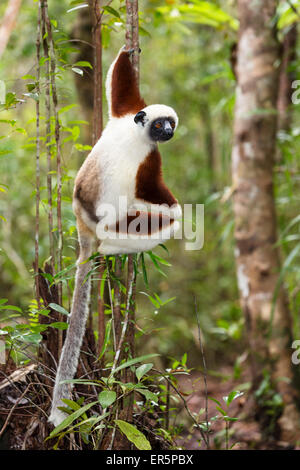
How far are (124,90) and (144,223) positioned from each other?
62 centimetres

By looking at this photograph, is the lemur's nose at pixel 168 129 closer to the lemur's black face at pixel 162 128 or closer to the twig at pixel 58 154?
the lemur's black face at pixel 162 128

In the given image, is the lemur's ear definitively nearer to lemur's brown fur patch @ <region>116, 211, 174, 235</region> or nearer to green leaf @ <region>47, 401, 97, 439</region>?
lemur's brown fur patch @ <region>116, 211, 174, 235</region>

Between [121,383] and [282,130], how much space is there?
3.41 meters

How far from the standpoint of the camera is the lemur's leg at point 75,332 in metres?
1.92

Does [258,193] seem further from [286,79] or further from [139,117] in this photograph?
[139,117]

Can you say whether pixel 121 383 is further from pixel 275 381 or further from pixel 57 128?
pixel 275 381

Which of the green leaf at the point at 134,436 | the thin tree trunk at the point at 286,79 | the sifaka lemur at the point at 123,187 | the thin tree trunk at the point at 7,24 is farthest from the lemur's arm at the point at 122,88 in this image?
the thin tree trunk at the point at 286,79

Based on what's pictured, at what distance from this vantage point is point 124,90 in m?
2.20

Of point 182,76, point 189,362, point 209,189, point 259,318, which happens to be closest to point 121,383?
point 259,318

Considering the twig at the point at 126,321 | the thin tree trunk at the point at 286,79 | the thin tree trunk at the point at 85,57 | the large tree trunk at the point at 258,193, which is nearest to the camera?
the twig at the point at 126,321

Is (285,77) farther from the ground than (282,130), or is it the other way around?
(285,77)

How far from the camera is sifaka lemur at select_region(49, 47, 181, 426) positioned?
206cm
